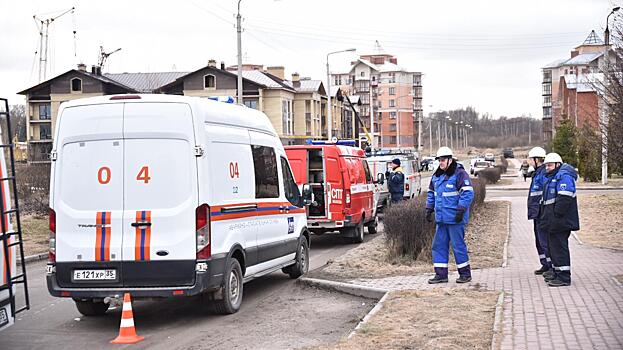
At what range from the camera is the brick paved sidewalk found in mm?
7504

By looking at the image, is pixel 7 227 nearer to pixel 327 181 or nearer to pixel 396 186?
pixel 327 181

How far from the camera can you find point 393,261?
571 inches

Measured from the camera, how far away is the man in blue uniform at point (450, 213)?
445 inches

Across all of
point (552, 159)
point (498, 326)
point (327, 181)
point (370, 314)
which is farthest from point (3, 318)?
point (327, 181)

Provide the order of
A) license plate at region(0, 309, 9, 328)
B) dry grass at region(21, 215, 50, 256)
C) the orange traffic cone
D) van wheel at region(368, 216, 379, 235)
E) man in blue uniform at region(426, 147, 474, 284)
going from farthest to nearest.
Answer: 1. van wheel at region(368, 216, 379, 235)
2. dry grass at region(21, 215, 50, 256)
3. man in blue uniform at region(426, 147, 474, 284)
4. the orange traffic cone
5. license plate at region(0, 309, 9, 328)

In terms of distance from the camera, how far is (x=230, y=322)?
32.1 ft

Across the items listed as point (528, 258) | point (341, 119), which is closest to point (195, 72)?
point (341, 119)

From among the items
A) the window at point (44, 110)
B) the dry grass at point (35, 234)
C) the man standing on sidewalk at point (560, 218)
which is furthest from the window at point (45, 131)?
the man standing on sidewalk at point (560, 218)

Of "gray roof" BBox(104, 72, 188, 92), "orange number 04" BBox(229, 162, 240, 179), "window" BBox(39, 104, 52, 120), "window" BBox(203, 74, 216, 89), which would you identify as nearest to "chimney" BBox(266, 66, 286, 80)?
"gray roof" BBox(104, 72, 188, 92)

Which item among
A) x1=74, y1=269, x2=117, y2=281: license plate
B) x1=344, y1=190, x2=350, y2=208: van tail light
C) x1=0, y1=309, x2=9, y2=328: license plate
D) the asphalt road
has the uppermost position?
x1=344, y1=190, x2=350, y2=208: van tail light

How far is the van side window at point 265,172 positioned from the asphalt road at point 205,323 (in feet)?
5.14

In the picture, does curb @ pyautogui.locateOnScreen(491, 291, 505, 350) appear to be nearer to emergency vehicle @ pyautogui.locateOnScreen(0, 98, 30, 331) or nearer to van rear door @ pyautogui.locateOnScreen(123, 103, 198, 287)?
van rear door @ pyautogui.locateOnScreen(123, 103, 198, 287)

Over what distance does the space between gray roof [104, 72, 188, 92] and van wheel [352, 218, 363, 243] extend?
49.4 metres

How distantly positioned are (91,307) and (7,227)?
8.20ft
